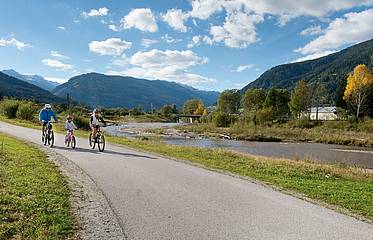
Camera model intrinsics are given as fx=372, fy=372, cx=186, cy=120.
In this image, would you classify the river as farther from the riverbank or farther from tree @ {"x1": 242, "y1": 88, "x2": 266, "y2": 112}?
tree @ {"x1": 242, "y1": 88, "x2": 266, "y2": 112}

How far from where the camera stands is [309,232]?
645 cm

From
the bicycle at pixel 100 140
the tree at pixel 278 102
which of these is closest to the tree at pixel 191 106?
the tree at pixel 278 102

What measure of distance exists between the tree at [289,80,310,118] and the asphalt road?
85.5 meters

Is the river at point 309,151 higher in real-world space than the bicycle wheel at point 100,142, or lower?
lower

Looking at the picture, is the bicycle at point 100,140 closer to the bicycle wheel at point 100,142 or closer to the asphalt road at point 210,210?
the bicycle wheel at point 100,142

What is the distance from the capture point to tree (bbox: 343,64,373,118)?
266 feet

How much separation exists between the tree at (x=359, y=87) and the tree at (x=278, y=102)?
59.5 feet

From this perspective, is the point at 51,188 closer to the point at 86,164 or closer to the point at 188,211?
the point at 188,211

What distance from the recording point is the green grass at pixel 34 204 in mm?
5855

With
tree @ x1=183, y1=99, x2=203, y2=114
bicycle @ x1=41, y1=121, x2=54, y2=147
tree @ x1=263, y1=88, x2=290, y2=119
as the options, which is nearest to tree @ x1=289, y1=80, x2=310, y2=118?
tree @ x1=263, y1=88, x2=290, y2=119

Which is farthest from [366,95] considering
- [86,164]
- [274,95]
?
[86,164]

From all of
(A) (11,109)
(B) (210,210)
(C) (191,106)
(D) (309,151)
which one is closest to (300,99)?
(D) (309,151)

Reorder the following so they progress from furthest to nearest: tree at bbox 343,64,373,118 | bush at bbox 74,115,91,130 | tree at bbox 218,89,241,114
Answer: tree at bbox 218,89,241,114, tree at bbox 343,64,373,118, bush at bbox 74,115,91,130

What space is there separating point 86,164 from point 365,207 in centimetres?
906
